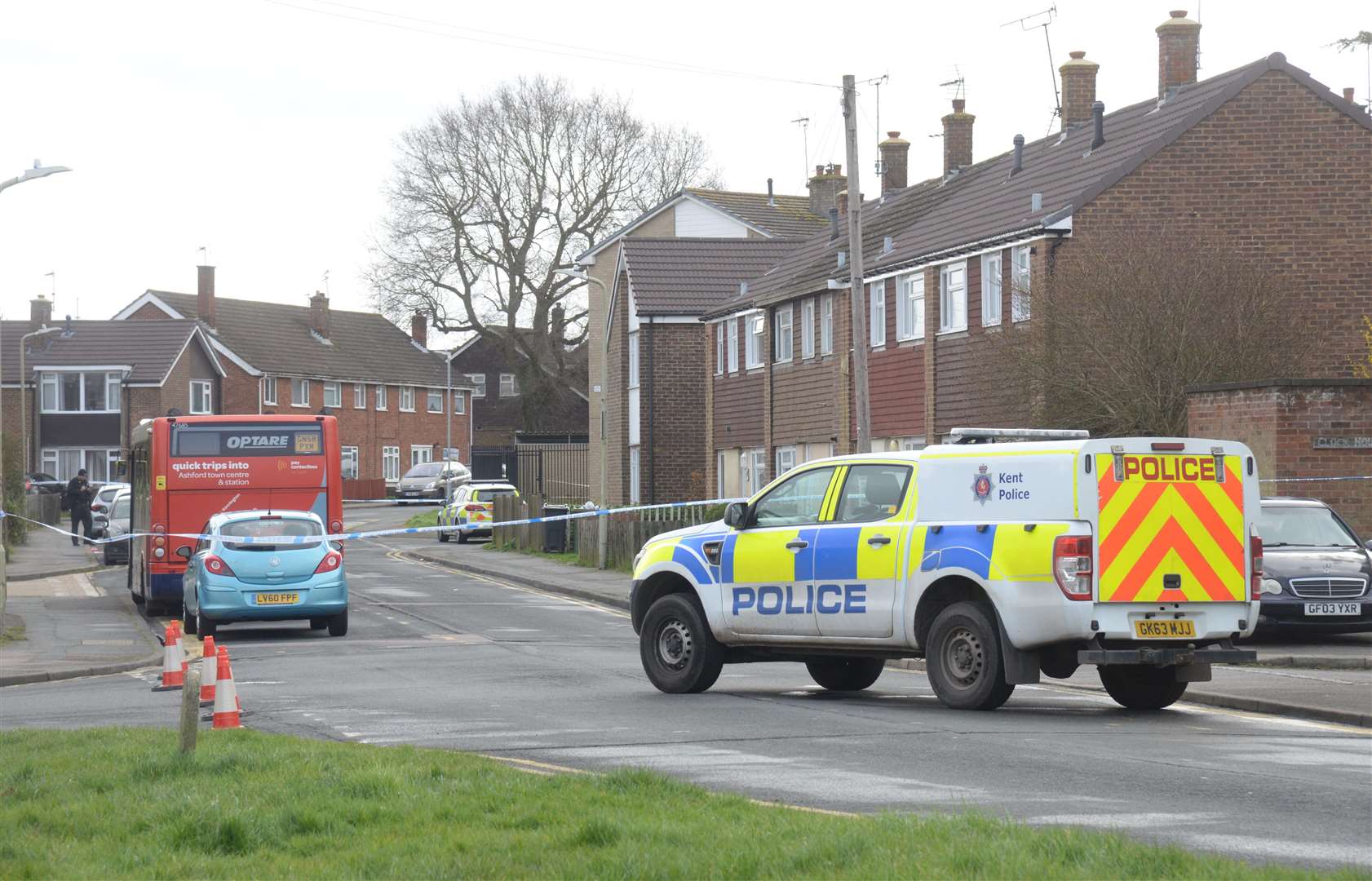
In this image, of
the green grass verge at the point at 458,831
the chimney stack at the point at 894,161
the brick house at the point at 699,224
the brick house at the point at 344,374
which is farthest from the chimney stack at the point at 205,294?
the green grass verge at the point at 458,831

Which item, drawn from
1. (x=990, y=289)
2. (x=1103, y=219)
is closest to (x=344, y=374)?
(x=990, y=289)

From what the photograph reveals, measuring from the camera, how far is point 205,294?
89250 mm

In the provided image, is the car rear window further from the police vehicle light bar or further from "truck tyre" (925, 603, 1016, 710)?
"truck tyre" (925, 603, 1016, 710)

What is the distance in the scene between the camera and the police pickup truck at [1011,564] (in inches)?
501

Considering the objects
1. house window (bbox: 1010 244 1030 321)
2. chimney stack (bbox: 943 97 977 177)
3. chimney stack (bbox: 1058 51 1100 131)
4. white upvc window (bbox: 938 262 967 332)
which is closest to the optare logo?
house window (bbox: 1010 244 1030 321)

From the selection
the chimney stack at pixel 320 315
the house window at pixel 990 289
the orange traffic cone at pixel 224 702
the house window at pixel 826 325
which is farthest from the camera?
the chimney stack at pixel 320 315

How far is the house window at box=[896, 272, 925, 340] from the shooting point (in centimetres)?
3531

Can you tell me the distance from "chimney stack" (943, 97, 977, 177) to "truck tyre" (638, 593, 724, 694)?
29.1m

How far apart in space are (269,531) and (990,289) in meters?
14.6

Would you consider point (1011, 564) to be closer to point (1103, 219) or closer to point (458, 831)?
point (458, 831)

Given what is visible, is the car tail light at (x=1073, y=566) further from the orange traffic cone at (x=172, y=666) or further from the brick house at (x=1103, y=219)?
the brick house at (x=1103, y=219)

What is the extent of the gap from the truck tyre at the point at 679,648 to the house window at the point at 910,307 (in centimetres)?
2049

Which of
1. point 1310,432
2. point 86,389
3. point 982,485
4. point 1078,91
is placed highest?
point 1078,91

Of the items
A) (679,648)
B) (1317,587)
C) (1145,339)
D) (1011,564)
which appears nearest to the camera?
(1011,564)
